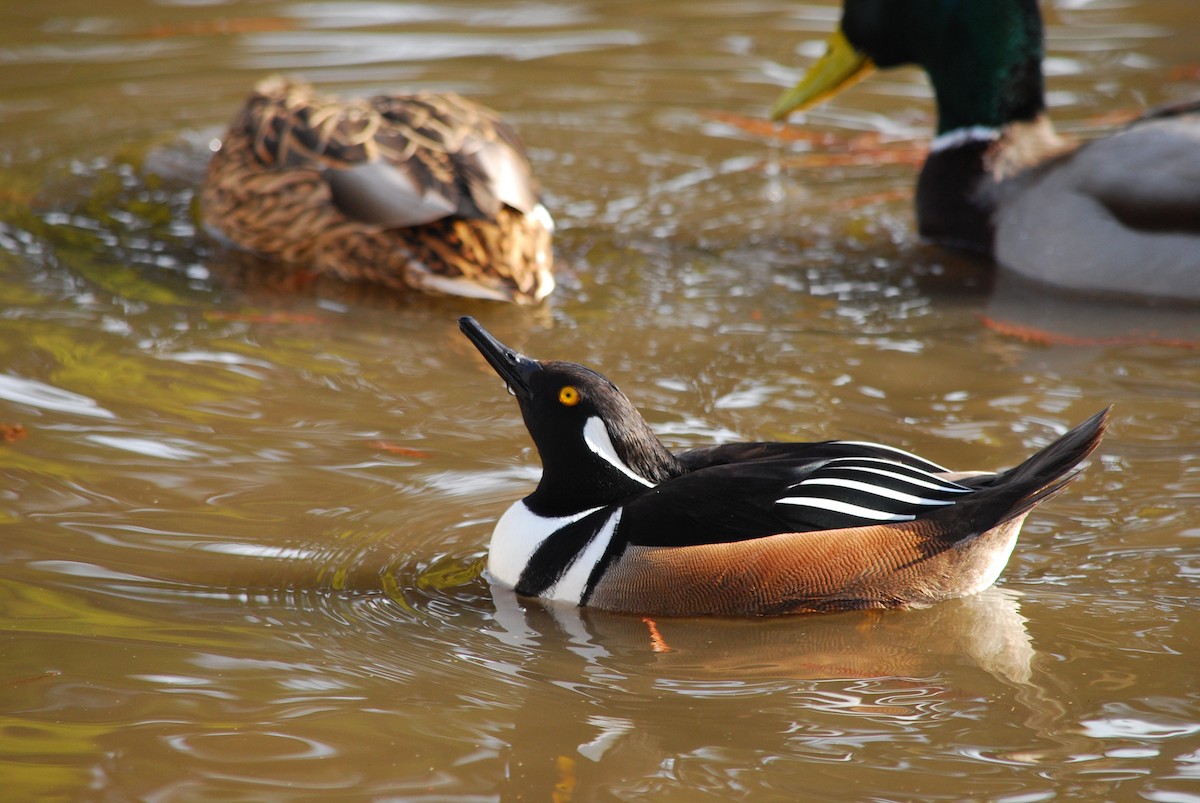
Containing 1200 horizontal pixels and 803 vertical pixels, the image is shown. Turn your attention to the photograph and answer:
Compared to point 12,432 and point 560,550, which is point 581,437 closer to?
point 560,550

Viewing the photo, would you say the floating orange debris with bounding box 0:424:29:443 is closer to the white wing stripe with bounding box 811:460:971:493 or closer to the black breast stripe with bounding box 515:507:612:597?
the black breast stripe with bounding box 515:507:612:597

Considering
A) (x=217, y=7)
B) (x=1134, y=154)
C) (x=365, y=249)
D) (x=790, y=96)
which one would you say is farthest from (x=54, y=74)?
(x=1134, y=154)

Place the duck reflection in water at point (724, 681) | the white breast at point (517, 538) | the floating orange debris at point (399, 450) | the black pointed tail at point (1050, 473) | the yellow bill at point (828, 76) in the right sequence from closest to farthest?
the duck reflection in water at point (724, 681), the black pointed tail at point (1050, 473), the white breast at point (517, 538), the floating orange debris at point (399, 450), the yellow bill at point (828, 76)

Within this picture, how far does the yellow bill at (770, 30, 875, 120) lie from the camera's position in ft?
27.7

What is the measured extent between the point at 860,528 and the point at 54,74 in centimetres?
804

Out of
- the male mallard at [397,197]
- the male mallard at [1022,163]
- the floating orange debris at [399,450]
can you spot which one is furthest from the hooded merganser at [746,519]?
the male mallard at [1022,163]

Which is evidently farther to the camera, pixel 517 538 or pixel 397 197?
pixel 397 197

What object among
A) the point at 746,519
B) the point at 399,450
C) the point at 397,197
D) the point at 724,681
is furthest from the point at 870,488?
the point at 397,197

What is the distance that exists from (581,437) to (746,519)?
542mm

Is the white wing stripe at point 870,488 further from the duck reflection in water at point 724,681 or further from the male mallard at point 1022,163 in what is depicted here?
the male mallard at point 1022,163

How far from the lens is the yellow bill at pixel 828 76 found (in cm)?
843

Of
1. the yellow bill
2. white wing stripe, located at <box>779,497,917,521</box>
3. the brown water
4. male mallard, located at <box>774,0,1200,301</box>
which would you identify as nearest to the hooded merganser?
white wing stripe, located at <box>779,497,917,521</box>

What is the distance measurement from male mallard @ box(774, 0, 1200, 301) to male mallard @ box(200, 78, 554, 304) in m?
2.05

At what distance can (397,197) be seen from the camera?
7043 mm
